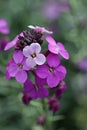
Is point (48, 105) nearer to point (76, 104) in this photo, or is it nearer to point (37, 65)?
point (37, 65)

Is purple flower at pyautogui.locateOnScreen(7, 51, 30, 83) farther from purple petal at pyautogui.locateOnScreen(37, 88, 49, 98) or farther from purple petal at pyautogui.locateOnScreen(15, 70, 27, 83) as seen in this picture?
purple petal at pyautogui.locateOnScreen(37, 88, 49, 98)

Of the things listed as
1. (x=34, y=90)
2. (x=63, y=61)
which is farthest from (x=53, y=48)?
(x=63, y=61)

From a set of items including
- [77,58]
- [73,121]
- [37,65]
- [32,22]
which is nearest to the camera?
[37,65]

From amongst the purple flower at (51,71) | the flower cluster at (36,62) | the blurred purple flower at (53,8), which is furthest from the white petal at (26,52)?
the blurred purple flower at (53,8)

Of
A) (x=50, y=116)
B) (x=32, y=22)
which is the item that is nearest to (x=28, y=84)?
(x=50, y=116)

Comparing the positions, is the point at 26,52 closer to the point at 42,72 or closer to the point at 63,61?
the point at 42,72

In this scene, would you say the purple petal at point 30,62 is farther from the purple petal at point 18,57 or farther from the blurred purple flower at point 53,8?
the blurred purple flower at point 53,8

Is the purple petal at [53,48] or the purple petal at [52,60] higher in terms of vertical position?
the purple petal at [53,48]
